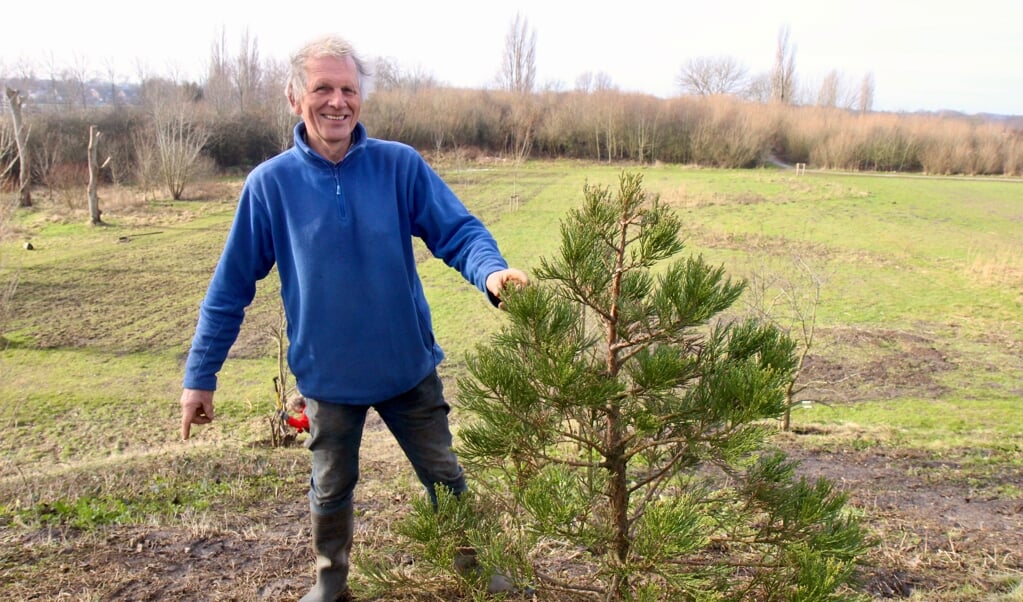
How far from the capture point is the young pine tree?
1740 millimetres

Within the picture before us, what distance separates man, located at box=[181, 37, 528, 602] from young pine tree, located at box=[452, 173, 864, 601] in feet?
1.53

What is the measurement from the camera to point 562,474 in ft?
5.96

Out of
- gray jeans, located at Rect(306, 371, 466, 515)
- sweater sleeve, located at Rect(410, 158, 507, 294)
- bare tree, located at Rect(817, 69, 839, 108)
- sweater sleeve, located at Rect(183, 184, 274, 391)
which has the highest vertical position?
bare tree, located at Rect(817, 69, 839, 108)

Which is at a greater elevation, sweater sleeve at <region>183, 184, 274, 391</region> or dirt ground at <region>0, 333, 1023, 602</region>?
sweater sleeve at <region>183, 184, 274, 391</region>

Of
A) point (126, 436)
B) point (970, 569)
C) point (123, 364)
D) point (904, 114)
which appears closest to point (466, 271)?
point (970, 569)

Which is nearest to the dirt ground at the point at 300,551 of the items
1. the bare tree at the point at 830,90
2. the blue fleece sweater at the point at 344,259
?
the blue fleece sweater at the point at 344,259

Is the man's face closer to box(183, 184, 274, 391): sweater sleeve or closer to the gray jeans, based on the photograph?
box(183, 184, 274, 391): sweater sleeve

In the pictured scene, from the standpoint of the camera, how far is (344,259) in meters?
2.39

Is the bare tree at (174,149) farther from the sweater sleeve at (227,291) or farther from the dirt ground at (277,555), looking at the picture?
the sweater sleeve at (227,291)

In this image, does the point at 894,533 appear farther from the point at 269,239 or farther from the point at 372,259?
the point at 269,239

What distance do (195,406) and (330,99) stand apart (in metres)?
1.19

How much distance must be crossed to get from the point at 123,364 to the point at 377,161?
970 cm

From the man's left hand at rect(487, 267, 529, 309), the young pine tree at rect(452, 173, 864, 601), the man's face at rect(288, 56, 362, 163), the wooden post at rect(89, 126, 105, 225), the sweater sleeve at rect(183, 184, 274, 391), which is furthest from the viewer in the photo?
the wooden post at rect(89, 126, 105, 225)

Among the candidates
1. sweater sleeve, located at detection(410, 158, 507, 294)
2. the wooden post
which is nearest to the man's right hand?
sweater sleeve, located at detection(410, 158, 507, 294)
